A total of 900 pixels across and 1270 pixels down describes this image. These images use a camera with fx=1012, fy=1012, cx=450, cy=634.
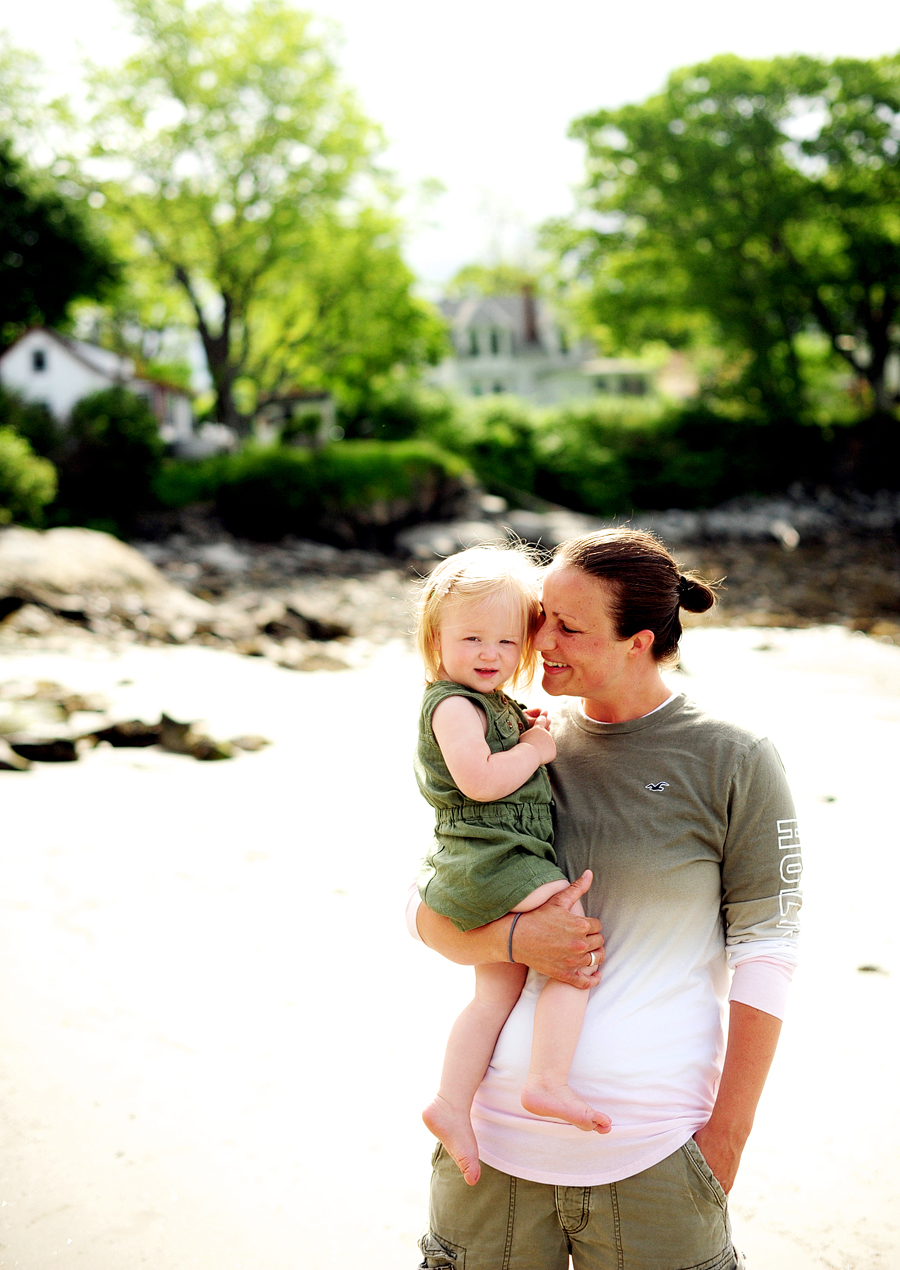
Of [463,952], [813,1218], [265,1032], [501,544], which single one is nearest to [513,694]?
[501,544]

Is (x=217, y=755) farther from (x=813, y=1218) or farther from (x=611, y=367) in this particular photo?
(x=611, y=367)

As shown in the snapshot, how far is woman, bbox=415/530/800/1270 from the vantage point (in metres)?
1.99

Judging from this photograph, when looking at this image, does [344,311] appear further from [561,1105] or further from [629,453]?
[561,1105]

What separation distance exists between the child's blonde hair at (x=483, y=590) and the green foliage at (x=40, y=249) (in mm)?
26507

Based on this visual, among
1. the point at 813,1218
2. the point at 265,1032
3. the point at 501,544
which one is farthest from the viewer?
the point at 265,1032

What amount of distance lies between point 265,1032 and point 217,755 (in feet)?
11.4

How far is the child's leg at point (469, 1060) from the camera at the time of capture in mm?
2057

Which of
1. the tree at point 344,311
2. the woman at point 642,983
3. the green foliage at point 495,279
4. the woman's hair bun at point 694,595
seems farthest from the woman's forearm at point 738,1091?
the green foliage at point 495,279

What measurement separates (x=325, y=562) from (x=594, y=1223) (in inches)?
836

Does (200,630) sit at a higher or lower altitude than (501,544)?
lower

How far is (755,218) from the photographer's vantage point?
30.4 meters

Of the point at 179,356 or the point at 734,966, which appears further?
the point at 179,356

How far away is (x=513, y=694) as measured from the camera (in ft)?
8.19

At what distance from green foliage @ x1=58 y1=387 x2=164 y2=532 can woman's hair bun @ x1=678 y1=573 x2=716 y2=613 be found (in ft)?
75.3
